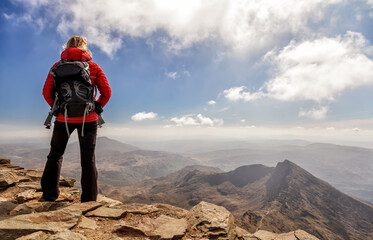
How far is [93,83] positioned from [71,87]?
2.34 feet

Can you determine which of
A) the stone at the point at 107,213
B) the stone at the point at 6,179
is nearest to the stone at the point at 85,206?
Result: the stone at the point at 107,213

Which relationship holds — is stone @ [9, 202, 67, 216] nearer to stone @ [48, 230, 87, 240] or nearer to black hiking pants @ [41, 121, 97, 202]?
black hiking pants @ [41, 121, 97, 202]

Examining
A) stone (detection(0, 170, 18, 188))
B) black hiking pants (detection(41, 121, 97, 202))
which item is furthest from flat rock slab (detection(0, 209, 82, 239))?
stone (detection(0, 170, 18, 188))

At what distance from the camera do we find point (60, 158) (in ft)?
18.9

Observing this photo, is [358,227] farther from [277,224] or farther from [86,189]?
[86,189]

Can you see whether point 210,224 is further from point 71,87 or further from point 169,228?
point 71,87

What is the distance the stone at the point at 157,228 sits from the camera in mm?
4305

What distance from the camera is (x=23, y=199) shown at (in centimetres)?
609

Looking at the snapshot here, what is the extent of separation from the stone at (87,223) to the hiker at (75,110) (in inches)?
51.0

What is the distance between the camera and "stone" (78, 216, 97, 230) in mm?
4336

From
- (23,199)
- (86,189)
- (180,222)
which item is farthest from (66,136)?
(180,222)

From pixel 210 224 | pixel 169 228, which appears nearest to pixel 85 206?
pixel 169 228

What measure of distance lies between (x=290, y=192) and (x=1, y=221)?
680ft

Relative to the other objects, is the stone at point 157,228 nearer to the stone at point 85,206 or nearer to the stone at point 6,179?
the stone at point 85,206
